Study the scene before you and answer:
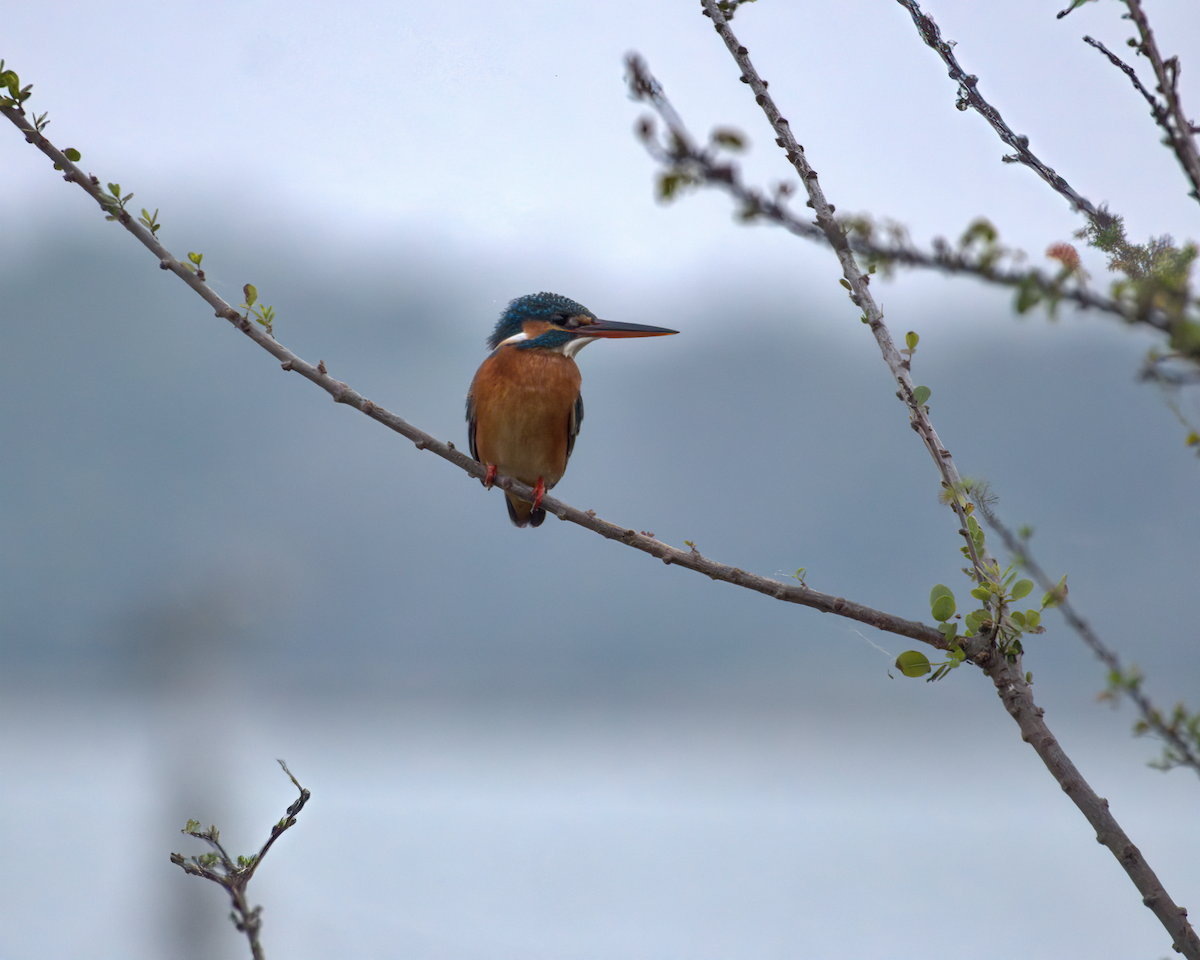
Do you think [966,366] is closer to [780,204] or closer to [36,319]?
[780,204]

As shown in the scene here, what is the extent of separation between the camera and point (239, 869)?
1102 mm

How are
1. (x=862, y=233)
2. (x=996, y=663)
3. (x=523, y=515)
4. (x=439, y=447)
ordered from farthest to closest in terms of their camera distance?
(x=523, y=515) → (x=439, y=447) → (x=996, y=663) → (x=862, y=233)

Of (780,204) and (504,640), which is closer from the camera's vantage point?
(780,204)

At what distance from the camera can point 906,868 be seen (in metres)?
27.3

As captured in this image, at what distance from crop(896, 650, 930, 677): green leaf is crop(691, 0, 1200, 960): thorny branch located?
9cm

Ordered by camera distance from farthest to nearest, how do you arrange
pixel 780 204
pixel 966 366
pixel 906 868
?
pixel 966 366 < pixel 906 868 < pixel 780 204

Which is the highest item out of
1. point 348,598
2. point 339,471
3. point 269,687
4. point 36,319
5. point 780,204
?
point 36,319

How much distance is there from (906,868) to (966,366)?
15266mm

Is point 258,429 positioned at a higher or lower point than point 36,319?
lower

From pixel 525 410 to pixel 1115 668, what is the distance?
7.91 feet

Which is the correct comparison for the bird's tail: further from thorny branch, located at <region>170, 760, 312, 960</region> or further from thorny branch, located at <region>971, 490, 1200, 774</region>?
thorny branch, located at <region>971, 490, 1200, 774</region>

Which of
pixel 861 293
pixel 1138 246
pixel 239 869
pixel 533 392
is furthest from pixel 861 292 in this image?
pixel 533 392

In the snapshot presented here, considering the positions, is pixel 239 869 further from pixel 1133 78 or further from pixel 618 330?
pixel 618 330

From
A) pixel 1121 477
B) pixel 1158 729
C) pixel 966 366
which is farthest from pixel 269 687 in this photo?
pixel 1158 729
